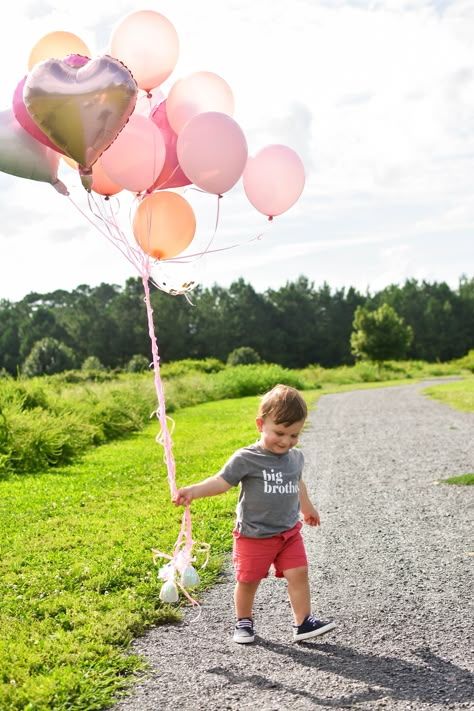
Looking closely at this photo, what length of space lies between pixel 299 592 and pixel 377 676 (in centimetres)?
60

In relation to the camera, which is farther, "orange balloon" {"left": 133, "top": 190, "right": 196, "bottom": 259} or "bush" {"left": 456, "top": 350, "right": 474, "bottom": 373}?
"bush" {"left": 456, "top": 350, "right": 474, "bottom": 373}

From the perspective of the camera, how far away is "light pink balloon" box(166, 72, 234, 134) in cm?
454

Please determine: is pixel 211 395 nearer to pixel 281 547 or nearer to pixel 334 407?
pixel 334 407

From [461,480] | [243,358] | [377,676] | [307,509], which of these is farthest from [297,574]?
[243,358]

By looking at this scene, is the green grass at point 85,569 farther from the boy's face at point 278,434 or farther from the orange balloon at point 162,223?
the orange balloon at point 162,223

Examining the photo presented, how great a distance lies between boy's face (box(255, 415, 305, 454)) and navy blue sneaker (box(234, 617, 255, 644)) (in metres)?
0.89

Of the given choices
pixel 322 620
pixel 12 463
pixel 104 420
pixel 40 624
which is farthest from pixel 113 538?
pixel 104 420

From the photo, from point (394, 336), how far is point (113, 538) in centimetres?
3404

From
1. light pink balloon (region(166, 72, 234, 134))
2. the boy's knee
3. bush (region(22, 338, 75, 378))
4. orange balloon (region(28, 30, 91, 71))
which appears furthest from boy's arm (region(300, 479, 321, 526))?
bush (region(22, 338, 75, 378))

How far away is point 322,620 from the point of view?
3758 mm

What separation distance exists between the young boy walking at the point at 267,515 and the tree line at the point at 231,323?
50.7 meters

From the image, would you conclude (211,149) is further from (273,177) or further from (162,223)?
(162,223)

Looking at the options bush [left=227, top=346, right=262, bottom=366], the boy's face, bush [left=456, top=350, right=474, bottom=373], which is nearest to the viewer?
the boy's face

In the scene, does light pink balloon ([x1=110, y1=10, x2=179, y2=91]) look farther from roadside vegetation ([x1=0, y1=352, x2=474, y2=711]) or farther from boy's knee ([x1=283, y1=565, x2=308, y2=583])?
roadside vegetation ([x1=0, y1=352, x2=474, y2=711])
